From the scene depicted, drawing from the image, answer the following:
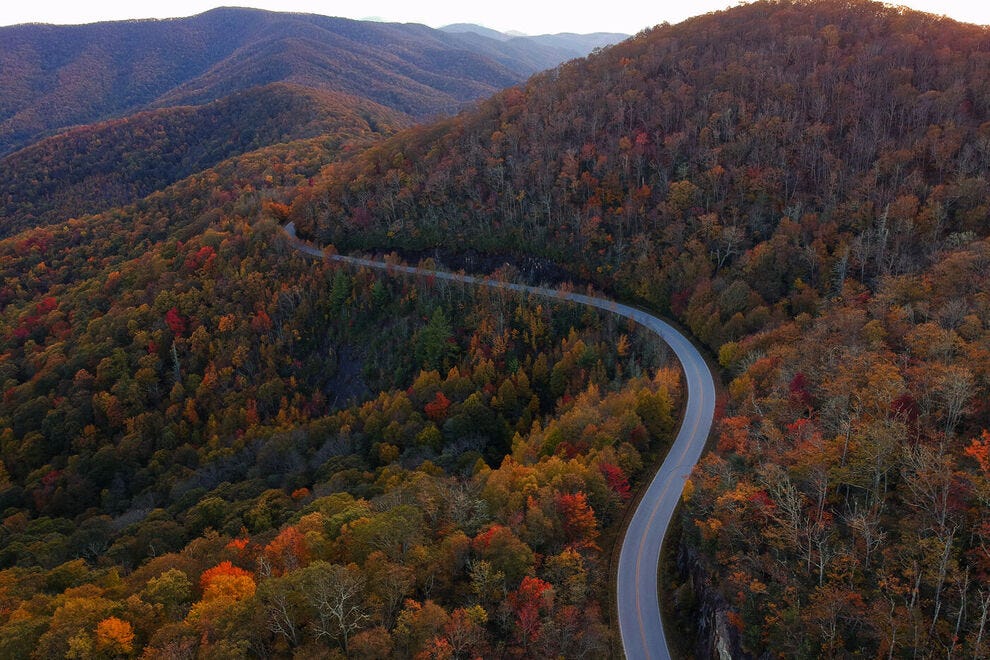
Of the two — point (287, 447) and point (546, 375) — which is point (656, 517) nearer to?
point (546, 375)

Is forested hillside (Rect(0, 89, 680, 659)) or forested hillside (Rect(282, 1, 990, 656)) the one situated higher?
forested hillside (Rect(282, 1, 990, 656))

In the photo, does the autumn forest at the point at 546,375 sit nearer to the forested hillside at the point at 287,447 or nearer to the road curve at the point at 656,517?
the forested hillside at the point at 287,447

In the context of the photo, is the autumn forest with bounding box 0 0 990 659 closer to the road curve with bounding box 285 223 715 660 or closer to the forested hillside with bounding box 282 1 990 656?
the forested hillside with bounding box 282 1 990 656

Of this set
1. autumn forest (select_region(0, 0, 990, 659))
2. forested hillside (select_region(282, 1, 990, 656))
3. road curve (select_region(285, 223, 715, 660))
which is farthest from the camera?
road curve (select_region(285, 223, 715, 660))

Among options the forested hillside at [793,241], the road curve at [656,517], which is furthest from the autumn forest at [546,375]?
the road curve at [656,517]

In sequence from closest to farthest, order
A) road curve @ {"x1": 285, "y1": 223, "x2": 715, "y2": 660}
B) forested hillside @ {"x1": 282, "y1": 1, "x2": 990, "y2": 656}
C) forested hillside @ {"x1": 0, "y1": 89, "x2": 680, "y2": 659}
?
1. forested hillside @ {"x1": 282, "y1": 1, "x2": 990, "y2": 656}
2. forested hillside @ {"x1": 0, "y1": 89, "x2": 680, "y2": 659}
3. road curve @ {"x1": 285, "y1": 223, "x2": 715, "y2": 660}

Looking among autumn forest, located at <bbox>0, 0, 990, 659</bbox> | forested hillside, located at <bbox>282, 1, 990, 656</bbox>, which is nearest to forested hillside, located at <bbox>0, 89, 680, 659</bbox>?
autumn forest, located at <bbox>0, 0, 990, 659</bbox>
